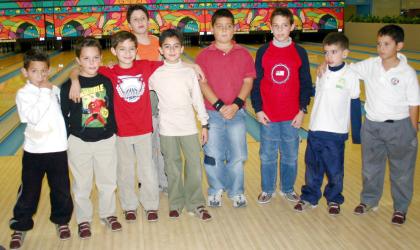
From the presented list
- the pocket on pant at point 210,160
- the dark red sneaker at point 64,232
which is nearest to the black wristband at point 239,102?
the pocket on pant at point 210,160

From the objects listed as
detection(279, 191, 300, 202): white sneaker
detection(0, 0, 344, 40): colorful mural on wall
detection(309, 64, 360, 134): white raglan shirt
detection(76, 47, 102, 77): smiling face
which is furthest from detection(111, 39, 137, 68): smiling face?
detection(0, 0, 344, 40): colorful mural on wall

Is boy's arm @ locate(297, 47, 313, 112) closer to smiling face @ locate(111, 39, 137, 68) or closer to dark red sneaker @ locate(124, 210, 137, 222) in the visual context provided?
smiling face @ locate(111, 39, 137, 68)

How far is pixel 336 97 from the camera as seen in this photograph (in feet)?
8.05

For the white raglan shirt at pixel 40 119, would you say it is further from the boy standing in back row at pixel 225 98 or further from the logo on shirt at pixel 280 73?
the logo on shirt at pixel 280 73

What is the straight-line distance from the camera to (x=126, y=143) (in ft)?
7.99

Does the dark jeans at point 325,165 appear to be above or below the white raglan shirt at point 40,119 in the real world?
below

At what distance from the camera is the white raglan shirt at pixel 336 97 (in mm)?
2453

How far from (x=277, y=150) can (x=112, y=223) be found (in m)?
1.00

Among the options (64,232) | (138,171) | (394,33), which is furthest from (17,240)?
(394,33)

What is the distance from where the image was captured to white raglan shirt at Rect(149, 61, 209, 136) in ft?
8.04

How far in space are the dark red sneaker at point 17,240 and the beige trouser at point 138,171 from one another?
0.52 meters

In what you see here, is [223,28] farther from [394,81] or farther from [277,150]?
[394,81]

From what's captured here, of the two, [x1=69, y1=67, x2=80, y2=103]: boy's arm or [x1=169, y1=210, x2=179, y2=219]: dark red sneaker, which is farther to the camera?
[x1=169, y1=210, x2=179, y2=219]: dark red sneaker

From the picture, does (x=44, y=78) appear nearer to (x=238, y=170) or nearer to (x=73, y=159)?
(x=73, y=159)
